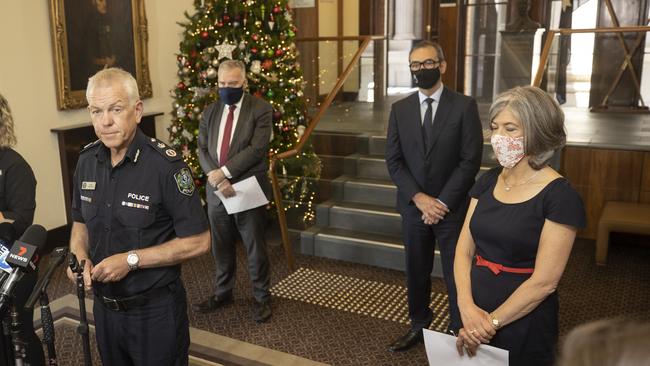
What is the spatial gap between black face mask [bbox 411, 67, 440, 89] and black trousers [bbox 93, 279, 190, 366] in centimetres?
197

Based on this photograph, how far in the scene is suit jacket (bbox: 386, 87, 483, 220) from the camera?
136 inches

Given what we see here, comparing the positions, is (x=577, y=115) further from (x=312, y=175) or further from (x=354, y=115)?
(x=312, y=175)

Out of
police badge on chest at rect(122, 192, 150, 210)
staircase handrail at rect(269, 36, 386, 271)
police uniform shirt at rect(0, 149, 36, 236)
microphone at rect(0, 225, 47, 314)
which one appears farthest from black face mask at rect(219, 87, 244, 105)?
microphone at rect(0, 225, 47, 314)

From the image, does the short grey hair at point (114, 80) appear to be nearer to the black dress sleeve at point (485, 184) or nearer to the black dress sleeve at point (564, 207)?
the black dress sleeve at point (485, 184)

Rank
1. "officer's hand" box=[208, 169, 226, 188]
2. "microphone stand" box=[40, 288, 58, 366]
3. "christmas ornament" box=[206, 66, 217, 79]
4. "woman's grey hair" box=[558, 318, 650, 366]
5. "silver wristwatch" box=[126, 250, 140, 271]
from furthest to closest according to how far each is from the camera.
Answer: "christmas ornament" box=[206, 66, 217, 79] → "officer's hand" box=[208, 169, 226, 188] → "silver wristwatch" box=[126, 250, 140, 271] → "microphone stand" box=[40, 288, 58, 366] → "woman's grey hair" box=[558, 318, 650, 366]

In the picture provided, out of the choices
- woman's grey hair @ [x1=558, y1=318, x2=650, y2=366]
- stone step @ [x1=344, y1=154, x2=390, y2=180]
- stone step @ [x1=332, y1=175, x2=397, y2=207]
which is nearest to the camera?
woman's grey hair @ [x1=558, y1=318, x2=650, y2=366]

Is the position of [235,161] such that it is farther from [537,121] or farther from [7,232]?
[537,121]

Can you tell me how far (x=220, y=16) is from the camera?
6.05 metres

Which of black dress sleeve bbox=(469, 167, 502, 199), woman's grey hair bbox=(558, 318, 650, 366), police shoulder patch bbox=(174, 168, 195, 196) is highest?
woman's grey hair bbox=(558, 318, 650, 366)

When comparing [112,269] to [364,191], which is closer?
[112,269]

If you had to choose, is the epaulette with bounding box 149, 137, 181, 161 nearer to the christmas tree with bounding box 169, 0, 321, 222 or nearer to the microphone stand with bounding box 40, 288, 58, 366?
the microphone stand with bounding box 40, 288, 58, 366

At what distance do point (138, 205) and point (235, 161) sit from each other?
1950 mm

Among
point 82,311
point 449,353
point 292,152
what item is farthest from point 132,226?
point 292,152

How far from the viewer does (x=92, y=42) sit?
5707 mm
